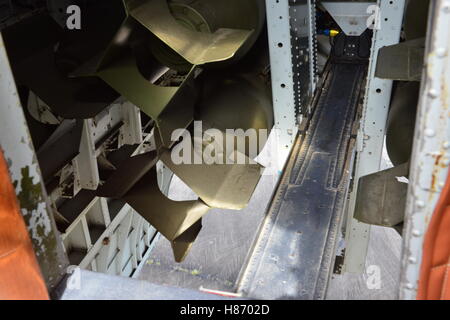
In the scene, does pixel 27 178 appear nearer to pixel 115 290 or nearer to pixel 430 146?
pixel 115 290

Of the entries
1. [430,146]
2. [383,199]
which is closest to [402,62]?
[383,199]

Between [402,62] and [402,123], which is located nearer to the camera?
[402,62]

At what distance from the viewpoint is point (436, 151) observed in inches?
40.2

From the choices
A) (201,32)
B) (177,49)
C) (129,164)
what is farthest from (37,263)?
(129,164)

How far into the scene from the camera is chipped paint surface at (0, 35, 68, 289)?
1146 millimetres

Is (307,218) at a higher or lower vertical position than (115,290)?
lower

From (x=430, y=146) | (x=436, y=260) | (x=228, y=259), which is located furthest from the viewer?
(x=228, y=259)

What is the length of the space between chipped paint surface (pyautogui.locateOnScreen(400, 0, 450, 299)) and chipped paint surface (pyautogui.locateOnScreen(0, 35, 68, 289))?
1.00m

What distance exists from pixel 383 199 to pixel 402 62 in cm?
59

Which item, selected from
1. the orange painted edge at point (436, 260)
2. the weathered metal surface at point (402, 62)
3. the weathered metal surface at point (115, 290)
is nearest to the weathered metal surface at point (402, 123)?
the weathered metal surface at point (402, 62)

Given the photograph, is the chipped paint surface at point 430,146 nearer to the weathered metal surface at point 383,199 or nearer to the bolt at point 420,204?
the bolt at point 420,204

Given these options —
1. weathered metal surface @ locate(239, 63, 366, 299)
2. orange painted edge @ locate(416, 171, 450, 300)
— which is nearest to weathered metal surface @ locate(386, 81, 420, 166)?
weathered metal surface @ locate(239, 63, 366, 299)

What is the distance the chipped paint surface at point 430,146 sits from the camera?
37.0 inches

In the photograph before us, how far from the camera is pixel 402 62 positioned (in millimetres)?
1922
